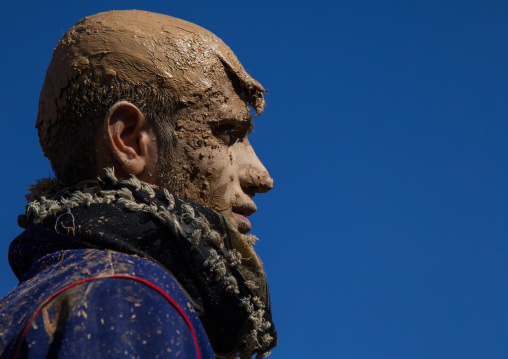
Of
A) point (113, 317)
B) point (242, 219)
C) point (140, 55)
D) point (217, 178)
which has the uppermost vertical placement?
point (140, 55)

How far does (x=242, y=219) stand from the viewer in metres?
3.60

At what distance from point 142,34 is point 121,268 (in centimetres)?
140

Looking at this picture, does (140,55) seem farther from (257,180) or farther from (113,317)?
(113,317)

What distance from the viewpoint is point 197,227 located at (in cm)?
312

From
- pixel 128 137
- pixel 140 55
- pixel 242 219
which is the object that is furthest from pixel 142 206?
pixel 140 55

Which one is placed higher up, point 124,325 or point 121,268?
point 121,268

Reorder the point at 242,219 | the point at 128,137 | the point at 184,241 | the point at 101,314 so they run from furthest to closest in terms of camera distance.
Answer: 1. the point at 242,219
2. the point at 128,137
3. the point at 184,241
4. the point at 101,314

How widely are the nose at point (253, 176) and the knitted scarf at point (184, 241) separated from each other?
16.6 inches

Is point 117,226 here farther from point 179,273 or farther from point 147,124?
point 147,124

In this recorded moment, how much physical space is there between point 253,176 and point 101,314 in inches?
53.7

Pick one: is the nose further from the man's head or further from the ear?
the ear

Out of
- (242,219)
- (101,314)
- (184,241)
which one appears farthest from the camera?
(242,219)

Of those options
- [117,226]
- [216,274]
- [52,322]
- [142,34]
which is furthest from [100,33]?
[52,322]

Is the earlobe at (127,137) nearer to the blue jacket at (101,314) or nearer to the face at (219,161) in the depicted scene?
the face at (219,161)
